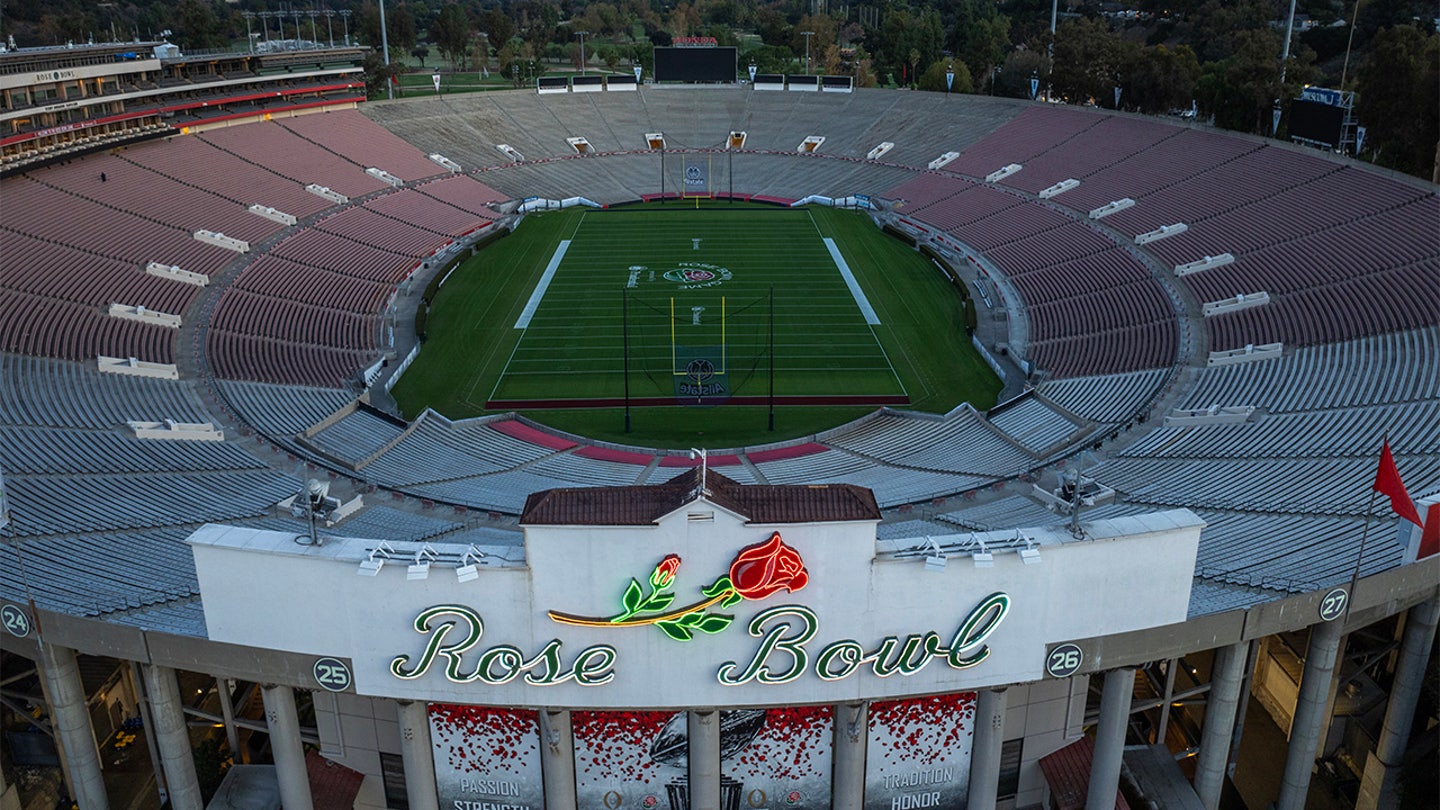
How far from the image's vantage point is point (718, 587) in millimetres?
15711

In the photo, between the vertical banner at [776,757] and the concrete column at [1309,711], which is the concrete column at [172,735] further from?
the concrete column at [1309,711]

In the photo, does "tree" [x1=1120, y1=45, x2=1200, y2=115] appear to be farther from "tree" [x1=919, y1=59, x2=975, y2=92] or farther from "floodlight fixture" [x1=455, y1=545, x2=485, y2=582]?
"floodlight fixture" [x1=455, y1=545, x2=485, y2=582]

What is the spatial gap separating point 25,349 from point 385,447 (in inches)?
479

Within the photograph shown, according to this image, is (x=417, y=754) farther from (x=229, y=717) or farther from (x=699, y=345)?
(x=699, y=345)

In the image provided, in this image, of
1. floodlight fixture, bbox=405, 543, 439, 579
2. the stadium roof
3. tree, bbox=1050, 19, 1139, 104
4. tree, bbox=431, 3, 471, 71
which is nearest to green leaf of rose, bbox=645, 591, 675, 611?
the stadium roof

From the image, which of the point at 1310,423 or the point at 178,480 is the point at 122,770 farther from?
the point at 1310,423

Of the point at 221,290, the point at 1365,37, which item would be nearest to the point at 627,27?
the point at 1365,37

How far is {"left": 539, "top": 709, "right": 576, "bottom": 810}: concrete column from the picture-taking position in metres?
17.0

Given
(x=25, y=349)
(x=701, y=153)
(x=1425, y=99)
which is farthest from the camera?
(x=701, y=153)

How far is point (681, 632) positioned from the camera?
15.9 m

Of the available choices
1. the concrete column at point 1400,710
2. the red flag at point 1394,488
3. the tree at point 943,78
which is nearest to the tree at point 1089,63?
the tree at point 943,78

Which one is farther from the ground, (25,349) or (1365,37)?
(1365,37)

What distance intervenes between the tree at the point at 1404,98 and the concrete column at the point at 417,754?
4786cm

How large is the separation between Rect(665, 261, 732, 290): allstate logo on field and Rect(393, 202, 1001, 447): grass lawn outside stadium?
0.31ft
